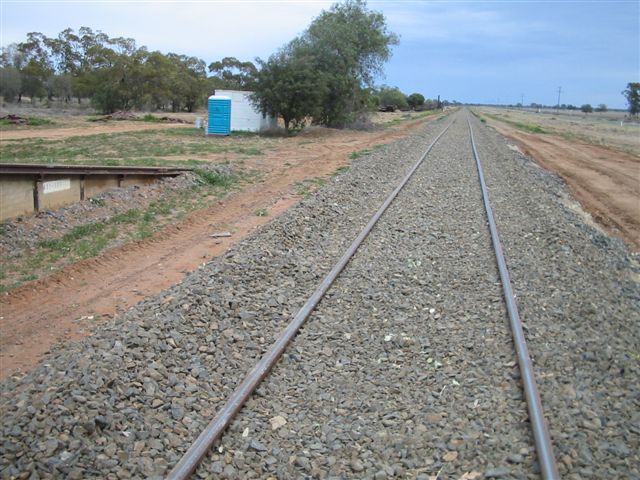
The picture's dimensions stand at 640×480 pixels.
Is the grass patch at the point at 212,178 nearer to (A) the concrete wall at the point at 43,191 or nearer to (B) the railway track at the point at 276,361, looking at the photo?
(A) the concrete wall at the point at 43,191

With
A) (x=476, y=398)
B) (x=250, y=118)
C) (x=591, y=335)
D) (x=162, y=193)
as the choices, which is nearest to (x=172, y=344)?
(x=476, y=398)

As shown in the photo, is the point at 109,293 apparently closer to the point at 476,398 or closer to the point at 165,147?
the point at 476,398

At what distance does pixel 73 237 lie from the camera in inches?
438

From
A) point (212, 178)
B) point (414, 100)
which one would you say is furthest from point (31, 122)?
point (414, 100)

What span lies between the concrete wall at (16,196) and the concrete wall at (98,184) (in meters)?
1.75

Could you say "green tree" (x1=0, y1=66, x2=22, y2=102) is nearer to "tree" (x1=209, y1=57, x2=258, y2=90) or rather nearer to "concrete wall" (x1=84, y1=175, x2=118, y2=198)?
"tree" (x1=209, y1=57, x2=258, y2=90)

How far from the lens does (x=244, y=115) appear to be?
122 feet

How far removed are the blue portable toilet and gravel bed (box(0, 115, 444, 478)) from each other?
2549cm

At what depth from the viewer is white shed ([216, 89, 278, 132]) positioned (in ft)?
121

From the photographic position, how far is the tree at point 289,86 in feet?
118

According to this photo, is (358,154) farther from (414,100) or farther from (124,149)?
(414,100)

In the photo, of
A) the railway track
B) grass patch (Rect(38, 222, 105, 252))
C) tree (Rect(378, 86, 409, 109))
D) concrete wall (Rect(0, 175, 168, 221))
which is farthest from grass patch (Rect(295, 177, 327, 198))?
tree (Rect(378, 86, 409, 109))

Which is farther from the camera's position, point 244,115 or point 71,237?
point 244,115

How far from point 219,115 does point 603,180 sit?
1998cm
